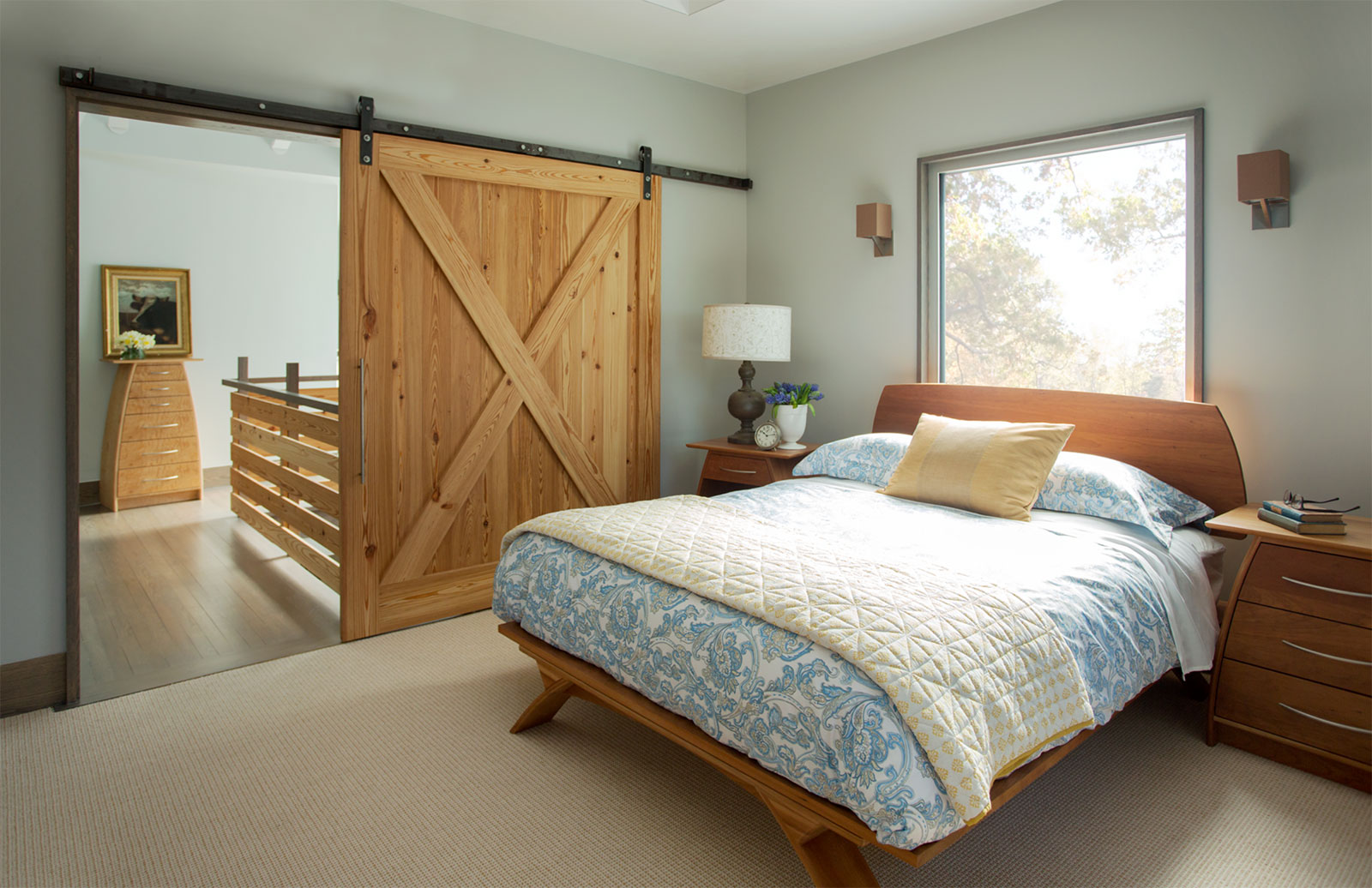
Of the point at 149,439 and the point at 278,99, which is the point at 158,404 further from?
the point at 278,99

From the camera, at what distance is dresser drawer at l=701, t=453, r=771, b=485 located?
388cm

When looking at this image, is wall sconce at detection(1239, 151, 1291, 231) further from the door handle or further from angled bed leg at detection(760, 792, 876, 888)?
the door handle

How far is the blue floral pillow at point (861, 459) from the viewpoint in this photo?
3.34 meters

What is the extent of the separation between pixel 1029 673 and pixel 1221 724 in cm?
119

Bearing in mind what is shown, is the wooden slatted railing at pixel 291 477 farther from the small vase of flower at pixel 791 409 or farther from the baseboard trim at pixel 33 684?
the small vase of flower at pixel 791 409

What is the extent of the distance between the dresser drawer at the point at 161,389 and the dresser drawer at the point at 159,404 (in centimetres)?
2

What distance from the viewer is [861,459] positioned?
11.3 ft

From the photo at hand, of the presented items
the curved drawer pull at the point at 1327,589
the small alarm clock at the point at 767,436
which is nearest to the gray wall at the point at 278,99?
the small alarm clock at the point at 767,436

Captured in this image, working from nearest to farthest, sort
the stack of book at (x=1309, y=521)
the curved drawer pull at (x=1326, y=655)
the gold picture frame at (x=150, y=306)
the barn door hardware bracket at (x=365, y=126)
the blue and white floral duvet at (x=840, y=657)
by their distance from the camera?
1. the blue and white floral duvet at (x=840, y=657)
2. the curved drawer pull at (x=1326, y=655)
3. the stack of book at (x=1309, y=521)
4. the barn door hardware bracket at (x=365, y=126)
5. the gold picture frame at (x=150, y=306)

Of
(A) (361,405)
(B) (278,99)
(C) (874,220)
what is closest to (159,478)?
(A) (361,405)

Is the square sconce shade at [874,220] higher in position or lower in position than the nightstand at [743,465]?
higher

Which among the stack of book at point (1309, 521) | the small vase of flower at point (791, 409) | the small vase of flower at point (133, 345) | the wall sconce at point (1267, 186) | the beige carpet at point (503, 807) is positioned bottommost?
the beige carpet at point (503, 807)

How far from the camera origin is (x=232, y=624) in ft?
11.6

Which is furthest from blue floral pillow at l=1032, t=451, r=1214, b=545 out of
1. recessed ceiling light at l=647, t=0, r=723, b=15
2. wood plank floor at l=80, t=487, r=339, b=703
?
wood plank floor at l=80, t=487, r=339, b=703
